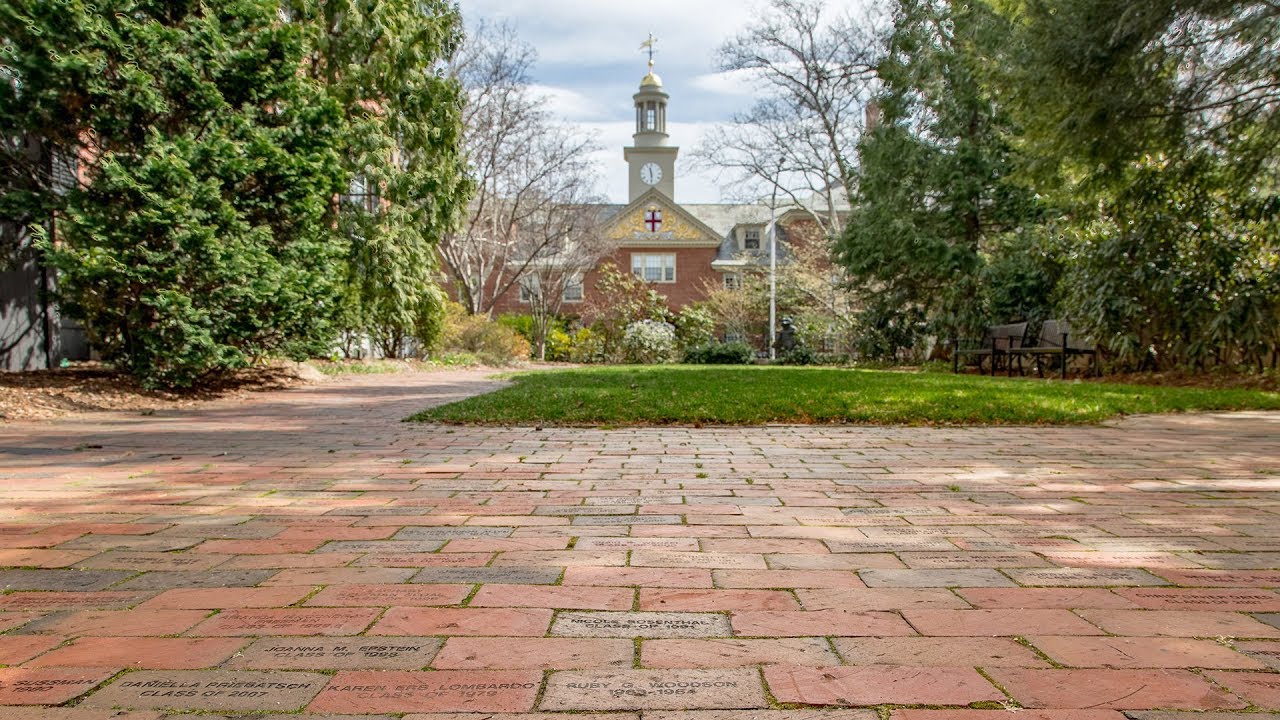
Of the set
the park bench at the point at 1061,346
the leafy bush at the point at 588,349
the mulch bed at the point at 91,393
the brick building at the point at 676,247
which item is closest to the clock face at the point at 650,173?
the brick building at the point at 676,247

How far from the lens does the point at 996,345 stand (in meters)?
14.6

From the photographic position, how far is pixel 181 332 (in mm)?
7387

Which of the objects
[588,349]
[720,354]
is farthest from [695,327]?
[588,349]

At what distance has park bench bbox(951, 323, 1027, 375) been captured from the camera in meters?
13.1

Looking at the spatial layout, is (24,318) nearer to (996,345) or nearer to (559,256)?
(996,345)

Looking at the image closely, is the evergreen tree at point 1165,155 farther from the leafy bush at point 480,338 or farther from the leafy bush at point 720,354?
the leafy bush at point 480,338

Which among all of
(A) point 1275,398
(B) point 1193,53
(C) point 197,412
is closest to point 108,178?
(C) point 197,412

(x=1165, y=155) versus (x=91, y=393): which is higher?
(x=1165, y=155)

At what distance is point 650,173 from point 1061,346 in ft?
110

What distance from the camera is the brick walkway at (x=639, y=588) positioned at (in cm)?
152

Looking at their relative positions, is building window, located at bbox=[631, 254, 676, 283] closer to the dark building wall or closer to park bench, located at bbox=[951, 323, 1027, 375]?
park bench, located at bbox=[951, 323, 1027, 375]

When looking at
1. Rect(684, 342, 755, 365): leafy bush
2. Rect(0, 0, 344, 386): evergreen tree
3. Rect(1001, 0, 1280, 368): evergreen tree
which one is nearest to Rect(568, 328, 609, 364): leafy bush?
Rect(684, 342, 755, 365): leafy bush

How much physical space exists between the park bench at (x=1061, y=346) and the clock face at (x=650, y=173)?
32.2 m

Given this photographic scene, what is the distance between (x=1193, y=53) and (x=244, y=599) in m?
10.0
